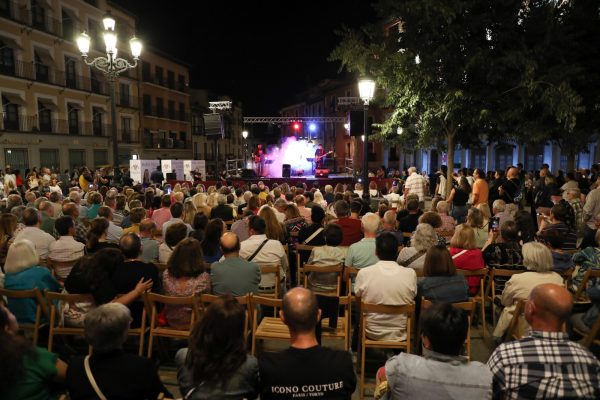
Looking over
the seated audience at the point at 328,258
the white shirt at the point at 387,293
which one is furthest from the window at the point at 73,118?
the white shirt at the point at 387,293

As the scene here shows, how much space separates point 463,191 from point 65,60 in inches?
1112

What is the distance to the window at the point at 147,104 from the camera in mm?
37141

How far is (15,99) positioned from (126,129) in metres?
10.4

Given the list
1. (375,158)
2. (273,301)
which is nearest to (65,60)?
(375,158)

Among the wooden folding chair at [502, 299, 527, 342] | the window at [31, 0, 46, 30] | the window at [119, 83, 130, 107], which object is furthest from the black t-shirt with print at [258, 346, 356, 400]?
the window at [119, 83, 130, 107]

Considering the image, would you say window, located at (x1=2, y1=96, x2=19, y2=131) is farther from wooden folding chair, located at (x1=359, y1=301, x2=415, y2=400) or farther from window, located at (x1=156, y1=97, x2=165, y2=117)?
wooden folding chair, located at (x1=359, y1=301, x2=415, y2=400)

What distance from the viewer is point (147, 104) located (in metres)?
37.5

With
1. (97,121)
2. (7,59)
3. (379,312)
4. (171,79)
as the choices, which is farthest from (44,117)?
(379,312)

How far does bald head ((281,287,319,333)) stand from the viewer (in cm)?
239

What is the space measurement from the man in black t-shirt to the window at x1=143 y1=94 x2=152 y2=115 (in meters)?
37.9

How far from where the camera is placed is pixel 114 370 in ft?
7.72

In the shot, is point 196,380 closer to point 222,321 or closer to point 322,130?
point 222,321

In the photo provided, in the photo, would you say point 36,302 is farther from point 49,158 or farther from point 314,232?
point 49,158

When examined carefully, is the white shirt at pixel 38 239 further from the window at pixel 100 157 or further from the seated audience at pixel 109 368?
the window at pixel 100 157
